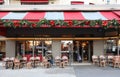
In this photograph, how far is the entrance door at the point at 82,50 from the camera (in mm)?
27766

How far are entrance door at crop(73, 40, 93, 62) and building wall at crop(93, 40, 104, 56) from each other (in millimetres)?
811

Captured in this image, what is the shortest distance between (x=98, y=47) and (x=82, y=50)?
Answer: 5.94ft

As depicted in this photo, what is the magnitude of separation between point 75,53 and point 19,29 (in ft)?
19.7

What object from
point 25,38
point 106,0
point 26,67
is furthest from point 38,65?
point 106,0

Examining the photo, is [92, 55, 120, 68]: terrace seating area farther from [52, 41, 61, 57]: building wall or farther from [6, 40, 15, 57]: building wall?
[6, 40, 15, 57]: building wall

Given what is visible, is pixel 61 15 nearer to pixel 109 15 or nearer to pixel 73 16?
pixel 73 16

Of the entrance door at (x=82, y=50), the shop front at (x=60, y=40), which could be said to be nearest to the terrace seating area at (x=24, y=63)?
the shop front at (x=60, y=40)

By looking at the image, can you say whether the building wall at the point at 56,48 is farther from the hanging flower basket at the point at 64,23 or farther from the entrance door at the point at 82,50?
the hanging flower basket at the point at 64,23

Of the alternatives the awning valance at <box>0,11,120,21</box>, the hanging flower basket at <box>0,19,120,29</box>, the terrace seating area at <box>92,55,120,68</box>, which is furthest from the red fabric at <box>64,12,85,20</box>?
the terrace seating area at <box>92,55,120,68</box>

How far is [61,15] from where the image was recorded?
2352 centimetres

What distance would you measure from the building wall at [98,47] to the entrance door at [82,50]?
2.66ft

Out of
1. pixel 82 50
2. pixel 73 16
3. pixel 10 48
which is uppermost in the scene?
pixel 73 16

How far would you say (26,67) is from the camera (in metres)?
23.1

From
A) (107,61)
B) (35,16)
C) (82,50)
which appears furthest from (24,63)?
(107,61)
